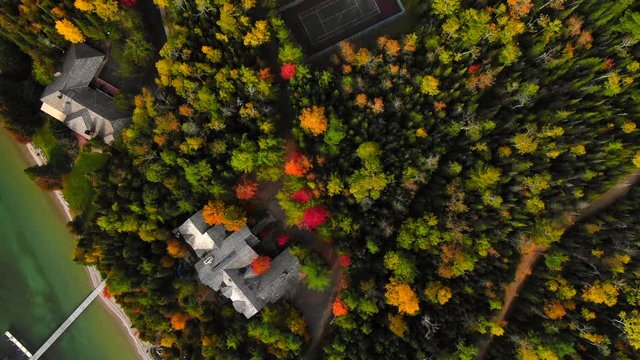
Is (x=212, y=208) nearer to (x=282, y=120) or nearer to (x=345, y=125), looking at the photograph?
(x=282, y=120)

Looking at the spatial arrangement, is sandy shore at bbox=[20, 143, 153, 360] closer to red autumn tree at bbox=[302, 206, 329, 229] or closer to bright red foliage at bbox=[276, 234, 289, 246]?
bright red foliage at bbox=[276, 234, 289, 246]

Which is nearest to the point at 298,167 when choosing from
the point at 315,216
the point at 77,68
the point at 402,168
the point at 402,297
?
the point at 315,216

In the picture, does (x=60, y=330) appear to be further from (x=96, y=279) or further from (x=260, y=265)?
(x=260, y=265)

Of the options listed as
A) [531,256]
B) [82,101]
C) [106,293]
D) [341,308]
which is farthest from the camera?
[531,256]

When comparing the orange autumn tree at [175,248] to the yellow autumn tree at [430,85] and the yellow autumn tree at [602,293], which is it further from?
the yellow autumn tree at [602,293]

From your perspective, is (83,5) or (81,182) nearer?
(83,5)

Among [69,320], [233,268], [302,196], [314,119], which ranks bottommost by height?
[233,268]

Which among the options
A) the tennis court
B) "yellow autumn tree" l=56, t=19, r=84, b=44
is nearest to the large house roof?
"yellow autumn tree" l=56, t=19, r=84, b=44
